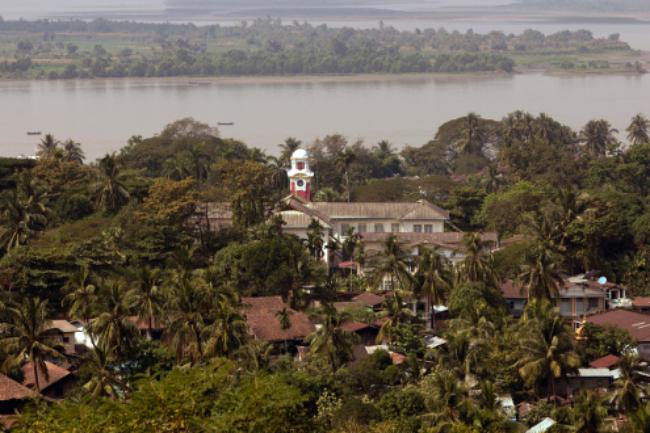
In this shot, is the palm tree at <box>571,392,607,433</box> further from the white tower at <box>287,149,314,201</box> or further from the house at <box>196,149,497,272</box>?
the white tower at <box>287,149,314,201</box>

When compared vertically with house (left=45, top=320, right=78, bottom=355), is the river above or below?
below

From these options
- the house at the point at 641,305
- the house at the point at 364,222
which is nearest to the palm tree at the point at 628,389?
the house at the point at 641,305

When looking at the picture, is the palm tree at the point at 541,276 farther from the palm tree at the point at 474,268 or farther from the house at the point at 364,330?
the house at the point at 364,330

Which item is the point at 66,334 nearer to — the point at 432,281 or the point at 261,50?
the point at 432,281

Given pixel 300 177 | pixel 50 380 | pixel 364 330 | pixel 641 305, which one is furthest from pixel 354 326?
Result: pixel 300 177

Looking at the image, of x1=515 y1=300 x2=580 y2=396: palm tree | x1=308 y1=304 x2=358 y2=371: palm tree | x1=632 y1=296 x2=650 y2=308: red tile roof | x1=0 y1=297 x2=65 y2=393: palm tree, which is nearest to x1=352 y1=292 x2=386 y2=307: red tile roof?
x1=308 y1=304 x2=358 y2=371: palm tree
